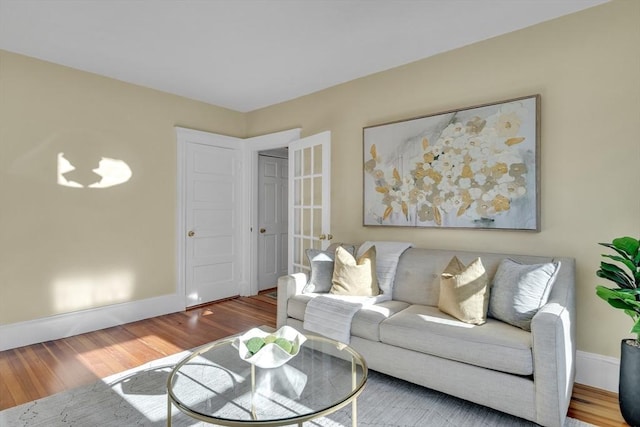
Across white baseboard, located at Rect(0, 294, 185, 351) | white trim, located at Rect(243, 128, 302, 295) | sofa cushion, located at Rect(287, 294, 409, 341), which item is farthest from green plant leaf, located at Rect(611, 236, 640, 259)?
white baseboard, located at Rect(0, 294, 185, 351)

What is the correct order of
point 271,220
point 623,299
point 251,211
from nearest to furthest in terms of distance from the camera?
1. point 623,299
2. point 251,211
3. point 271,220

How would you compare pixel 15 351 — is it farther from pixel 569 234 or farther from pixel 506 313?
pixel 569 234

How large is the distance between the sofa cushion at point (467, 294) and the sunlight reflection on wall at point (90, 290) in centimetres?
Answer: 323

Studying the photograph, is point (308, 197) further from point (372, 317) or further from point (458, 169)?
point (372, 317)

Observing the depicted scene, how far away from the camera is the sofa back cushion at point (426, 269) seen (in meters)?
2.53

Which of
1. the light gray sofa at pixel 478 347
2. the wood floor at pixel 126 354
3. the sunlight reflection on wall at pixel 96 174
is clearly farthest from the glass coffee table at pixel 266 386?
the sunlight reflection on wall at pixel 96 174

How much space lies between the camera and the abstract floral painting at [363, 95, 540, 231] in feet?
8.50

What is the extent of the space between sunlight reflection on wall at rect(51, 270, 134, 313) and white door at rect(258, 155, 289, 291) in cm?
182

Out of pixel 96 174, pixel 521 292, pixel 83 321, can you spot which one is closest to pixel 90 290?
pixel 83 321

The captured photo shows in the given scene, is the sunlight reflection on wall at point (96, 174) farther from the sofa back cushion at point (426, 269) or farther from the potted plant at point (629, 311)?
the potted plant at point (629, 311)

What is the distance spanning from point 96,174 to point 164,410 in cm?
253

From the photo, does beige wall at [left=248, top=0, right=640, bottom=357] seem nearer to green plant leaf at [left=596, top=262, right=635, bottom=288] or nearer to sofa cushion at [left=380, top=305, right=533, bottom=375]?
green plant leaf at [left=596, top=262, right=635, bottom=288]

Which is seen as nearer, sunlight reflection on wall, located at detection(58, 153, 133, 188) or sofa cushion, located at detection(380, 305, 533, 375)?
sofa cushion, located at detection(380, 305, 533, 375)

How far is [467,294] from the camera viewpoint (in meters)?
2.23
